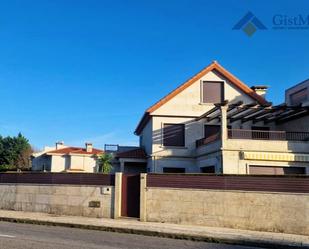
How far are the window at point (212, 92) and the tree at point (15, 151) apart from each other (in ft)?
163

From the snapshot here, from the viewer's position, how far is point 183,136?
30.0m

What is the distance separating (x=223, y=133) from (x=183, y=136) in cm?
629

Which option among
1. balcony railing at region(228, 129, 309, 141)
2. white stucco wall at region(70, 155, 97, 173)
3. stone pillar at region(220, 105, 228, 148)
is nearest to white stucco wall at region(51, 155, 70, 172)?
white stucco wall at region(70, 155, 97, 173)

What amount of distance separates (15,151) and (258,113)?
192 feet

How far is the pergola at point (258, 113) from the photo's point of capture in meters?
25.5

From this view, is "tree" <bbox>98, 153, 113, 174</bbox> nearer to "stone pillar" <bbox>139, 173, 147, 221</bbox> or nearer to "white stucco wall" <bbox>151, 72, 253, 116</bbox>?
"white stucco wall" <bbox>151, 72, 253, 116</bbox>

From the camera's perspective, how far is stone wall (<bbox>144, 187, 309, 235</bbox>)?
15.1m

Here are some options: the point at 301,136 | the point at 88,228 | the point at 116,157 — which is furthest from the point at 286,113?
the point at 88,228

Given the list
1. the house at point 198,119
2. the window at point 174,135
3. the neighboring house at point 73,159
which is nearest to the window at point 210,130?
the house at point 198,119

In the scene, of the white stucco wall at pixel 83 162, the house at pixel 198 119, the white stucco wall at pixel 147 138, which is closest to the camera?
the house at pixel 198 119

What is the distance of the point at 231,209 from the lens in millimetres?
15844

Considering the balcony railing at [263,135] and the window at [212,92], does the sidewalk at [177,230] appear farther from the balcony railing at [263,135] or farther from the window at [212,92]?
the window at [212,92]

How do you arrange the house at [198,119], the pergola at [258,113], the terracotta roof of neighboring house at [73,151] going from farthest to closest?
the terracotta roof of neighboring house at [73,151] → the house at [198,119] → the pergola at [258,113]

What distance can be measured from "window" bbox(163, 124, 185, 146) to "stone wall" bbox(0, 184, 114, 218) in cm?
1237
